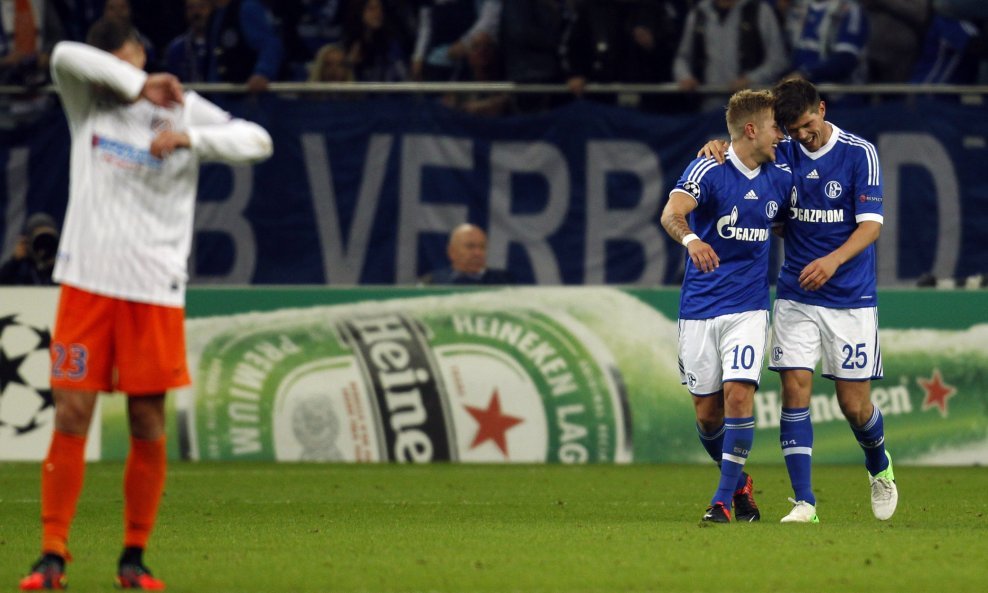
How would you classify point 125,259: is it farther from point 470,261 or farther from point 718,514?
point 470,261

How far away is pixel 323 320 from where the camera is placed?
14383 mm

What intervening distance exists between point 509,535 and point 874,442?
226 cm

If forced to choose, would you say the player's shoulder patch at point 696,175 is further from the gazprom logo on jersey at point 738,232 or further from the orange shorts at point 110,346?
the orange shorts at point 110,346

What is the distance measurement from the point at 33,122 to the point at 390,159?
3.37m

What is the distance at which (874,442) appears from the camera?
9.46 metres

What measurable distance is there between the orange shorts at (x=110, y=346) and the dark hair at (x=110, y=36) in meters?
0.91

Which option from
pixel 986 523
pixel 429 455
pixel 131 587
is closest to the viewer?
pixel 131 587

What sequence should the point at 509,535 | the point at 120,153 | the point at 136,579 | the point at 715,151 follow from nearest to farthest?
the point at 136,579 → the point at 120,153 → the point at 509,535 → the point at 715,151

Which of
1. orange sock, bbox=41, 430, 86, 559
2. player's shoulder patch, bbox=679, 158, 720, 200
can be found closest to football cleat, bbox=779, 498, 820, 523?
player's shoulder patch, bbox=679, 158, 720, 200

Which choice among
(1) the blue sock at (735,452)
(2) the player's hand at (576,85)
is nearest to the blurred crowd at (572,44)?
(2) the player's hand at (576,85)

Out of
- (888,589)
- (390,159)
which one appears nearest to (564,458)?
(390,159)

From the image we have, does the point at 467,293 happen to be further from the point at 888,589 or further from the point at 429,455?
the point at 888,589

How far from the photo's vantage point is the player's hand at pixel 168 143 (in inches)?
252

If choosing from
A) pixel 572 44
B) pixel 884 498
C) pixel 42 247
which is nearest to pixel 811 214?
pixel 884 498
